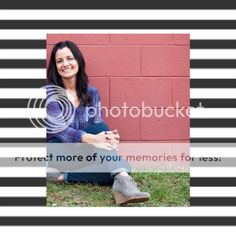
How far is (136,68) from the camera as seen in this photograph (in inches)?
137

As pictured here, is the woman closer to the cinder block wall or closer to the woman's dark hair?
the woman's dark hair

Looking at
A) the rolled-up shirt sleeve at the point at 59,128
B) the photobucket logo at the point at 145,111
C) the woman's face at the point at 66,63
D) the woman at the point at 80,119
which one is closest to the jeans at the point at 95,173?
the woman at the point at 80,119

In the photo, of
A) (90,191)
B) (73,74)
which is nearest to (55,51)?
(73,74)

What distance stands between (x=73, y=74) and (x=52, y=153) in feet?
1.77

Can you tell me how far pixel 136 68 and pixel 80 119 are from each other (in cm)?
54

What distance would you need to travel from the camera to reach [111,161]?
3.10 m

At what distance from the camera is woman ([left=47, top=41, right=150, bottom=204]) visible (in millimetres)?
3126

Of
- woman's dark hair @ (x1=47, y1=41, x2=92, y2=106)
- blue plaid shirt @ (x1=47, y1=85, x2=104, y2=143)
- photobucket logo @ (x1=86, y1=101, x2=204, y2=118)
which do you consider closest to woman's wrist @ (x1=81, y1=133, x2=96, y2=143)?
blue plaid shirt @ (x1=47, y1=85, x2=104, y2=143)

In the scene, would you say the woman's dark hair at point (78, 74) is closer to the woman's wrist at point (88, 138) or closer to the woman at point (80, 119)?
the woman at point (80, 119)

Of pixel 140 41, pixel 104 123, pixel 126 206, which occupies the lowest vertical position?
pixel 126 206

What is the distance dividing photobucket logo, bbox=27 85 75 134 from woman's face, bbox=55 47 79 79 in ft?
0.39

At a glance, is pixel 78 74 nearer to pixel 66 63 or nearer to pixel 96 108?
pixel 66 63

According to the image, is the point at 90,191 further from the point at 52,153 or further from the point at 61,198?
the point at 52,153

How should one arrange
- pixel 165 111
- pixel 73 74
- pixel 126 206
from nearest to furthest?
pixel 126 206, pixel 73 74, pixel 165 111
